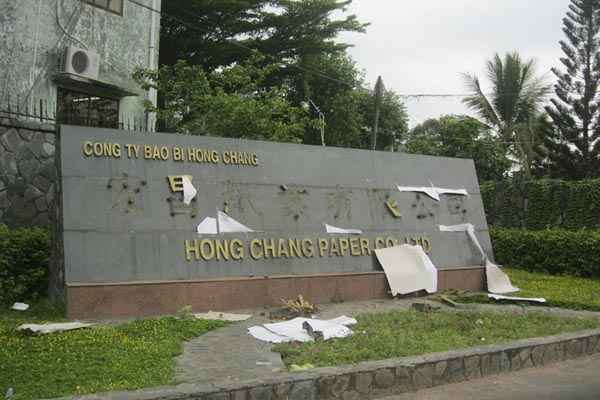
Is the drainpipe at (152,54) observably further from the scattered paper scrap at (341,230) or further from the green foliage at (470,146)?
the green foliage at (470,146)

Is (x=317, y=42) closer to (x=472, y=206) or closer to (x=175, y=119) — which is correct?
(x=175, y=119)

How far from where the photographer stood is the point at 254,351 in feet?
19.0

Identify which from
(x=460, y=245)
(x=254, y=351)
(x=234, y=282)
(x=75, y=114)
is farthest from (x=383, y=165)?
(x=75, y=114)

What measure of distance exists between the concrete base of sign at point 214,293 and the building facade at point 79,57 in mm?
4990

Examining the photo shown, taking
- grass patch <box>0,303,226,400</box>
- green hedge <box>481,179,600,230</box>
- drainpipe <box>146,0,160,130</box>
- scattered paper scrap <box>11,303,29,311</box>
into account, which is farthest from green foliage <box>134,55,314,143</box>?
green hedge <box>481,179,600,230</box>

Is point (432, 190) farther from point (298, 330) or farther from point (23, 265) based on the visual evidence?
point (23, 265)

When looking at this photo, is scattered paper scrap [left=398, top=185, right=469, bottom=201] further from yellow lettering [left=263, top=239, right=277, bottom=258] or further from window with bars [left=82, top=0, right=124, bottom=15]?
window with bars [left=82, top=0, right=124, bottom=15]

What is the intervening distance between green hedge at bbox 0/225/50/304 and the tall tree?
1995 cm

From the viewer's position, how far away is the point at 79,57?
12852mm

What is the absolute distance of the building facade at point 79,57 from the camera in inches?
487

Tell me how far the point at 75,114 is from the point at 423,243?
8.02m

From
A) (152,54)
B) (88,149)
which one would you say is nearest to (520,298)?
(88,149)

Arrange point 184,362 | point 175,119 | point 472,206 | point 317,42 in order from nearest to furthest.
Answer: point 184,362 → point 472,206 → point 175,119 → point 317,42

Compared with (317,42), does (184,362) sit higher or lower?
lower
